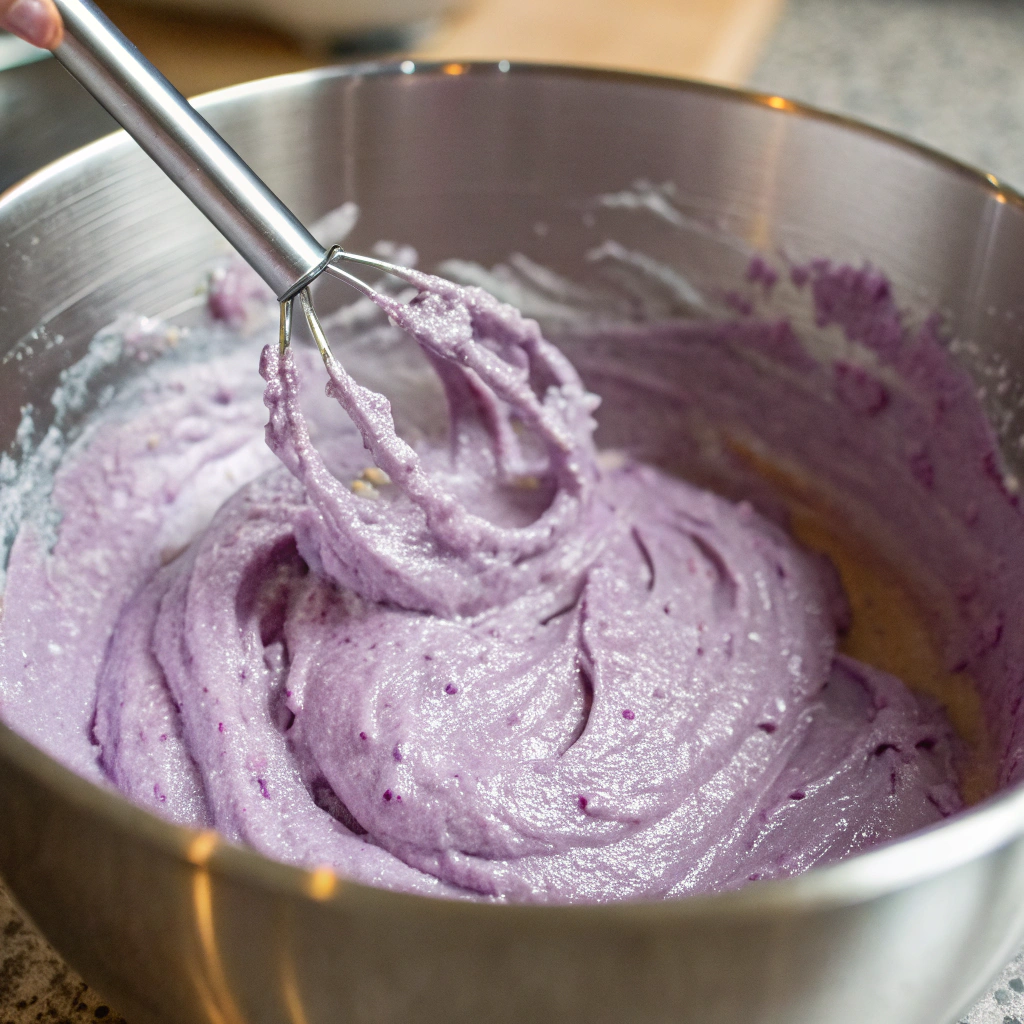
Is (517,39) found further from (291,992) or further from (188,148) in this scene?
(291,992)

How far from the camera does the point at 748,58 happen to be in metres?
2.26

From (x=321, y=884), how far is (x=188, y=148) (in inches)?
28.6

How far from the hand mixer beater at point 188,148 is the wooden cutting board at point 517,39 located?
0.80 metres

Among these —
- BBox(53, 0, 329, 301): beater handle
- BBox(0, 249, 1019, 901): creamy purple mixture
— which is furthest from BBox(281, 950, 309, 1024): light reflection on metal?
BBox(53, 0, 329, 301): beater handle

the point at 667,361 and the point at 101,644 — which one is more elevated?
the point at 667,361

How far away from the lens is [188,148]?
1020 millimetres

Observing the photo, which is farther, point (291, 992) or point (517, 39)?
point (517, 39)

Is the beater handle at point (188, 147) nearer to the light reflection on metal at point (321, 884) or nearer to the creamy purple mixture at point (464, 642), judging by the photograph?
the creamy purple mixture at point (464, 642)

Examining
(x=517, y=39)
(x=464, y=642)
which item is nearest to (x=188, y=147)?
(x=464, y=642)

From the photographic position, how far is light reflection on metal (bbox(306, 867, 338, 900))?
575 millimetres

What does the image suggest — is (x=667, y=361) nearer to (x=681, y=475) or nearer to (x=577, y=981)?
(x=681, y=475)

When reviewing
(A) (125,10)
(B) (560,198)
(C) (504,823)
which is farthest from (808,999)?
(A) (125,10)

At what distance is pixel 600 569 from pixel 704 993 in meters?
0.73

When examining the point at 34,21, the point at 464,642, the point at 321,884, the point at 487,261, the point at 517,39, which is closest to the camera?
the point at 321,884
